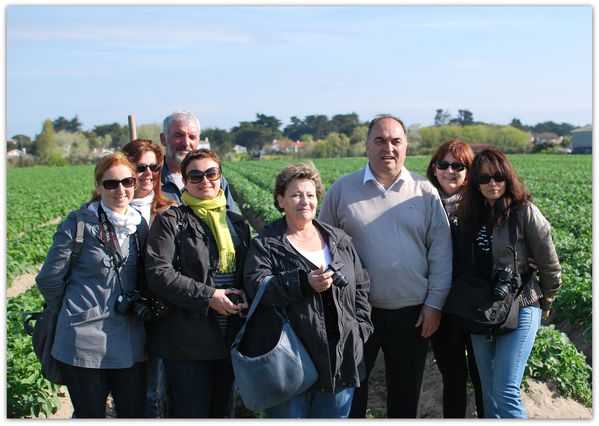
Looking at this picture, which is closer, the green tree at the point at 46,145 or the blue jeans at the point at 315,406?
the blue jeans at the point at 315,406

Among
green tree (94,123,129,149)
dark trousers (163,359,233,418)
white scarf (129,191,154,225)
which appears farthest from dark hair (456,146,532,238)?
green tree (94,123,129,149)

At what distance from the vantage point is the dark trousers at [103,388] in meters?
4.07

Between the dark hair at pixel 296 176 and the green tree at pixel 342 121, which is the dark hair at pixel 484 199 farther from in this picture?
the green tree at pixel 342 121

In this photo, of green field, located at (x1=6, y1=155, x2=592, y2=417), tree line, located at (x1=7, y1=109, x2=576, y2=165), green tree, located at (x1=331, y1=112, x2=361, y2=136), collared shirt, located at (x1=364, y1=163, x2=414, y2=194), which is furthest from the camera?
green tree, located at (x1=331, y1=112, x2=361, y2=136)

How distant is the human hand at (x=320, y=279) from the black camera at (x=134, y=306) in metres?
0.98

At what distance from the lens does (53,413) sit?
5781mm

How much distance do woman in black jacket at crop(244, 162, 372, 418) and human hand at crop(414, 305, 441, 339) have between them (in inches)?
18.0

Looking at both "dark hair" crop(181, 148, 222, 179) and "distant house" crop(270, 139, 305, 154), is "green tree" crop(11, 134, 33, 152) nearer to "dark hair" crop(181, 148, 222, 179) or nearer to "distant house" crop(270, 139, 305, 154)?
"distant house" crop(270, 139, 305, 154)

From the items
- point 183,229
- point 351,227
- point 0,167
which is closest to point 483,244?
point 351,227

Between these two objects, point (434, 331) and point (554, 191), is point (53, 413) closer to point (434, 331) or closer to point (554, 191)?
point (434, 331)

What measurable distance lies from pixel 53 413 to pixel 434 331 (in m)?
3.32

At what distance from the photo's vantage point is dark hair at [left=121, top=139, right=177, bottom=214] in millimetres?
4598

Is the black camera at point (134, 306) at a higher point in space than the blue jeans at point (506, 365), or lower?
higher

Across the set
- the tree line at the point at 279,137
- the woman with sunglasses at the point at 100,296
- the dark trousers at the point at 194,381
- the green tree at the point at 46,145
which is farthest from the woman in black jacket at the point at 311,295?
the green tree at the point at 46,145
